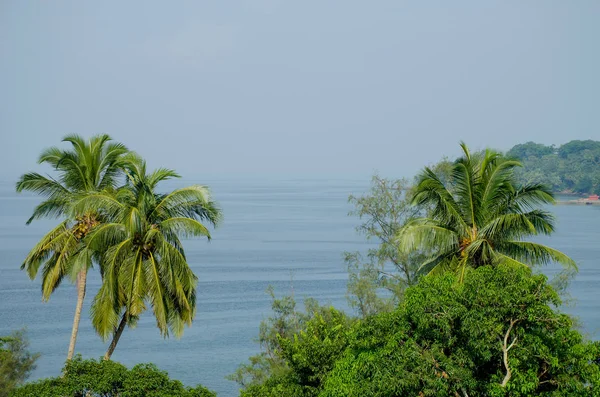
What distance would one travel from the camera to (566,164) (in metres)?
172

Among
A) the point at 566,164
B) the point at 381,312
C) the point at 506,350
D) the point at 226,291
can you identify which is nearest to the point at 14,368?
the point at 381,312

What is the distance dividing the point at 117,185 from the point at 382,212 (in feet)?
42.9

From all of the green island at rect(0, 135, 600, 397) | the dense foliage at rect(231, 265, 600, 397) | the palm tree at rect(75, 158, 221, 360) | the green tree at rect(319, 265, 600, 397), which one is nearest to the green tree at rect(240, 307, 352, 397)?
the green island at rect(0, 135, 600, 397)

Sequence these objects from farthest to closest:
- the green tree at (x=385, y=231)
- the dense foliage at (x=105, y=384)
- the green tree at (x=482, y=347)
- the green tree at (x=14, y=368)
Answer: the green tree at (x=385, y=231)
the green tree at (x=14, y=368)
the dense foliage at (x=105, y=384)
the green tree at (x=482, y=347)

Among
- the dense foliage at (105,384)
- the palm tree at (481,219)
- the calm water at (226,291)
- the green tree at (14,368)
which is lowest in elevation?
the calm water at (226,291)

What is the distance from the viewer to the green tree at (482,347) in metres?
12.9

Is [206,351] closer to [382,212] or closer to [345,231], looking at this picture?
[382,212]

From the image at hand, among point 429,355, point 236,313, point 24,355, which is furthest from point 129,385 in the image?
point 236,313

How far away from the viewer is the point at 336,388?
45.9 feet

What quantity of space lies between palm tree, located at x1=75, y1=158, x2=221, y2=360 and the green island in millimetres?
34

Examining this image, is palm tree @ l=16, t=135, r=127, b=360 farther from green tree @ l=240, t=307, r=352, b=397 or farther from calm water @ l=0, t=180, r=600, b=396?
calm water @ l=0, t=180, r=600, b=396


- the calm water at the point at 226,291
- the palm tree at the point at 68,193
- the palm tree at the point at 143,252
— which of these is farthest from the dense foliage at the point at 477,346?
the calm water at the point at 226,291

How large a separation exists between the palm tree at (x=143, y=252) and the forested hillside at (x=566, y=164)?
444 feet

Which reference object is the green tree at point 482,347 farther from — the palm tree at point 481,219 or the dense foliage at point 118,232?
the dense foliage at point 118,232
